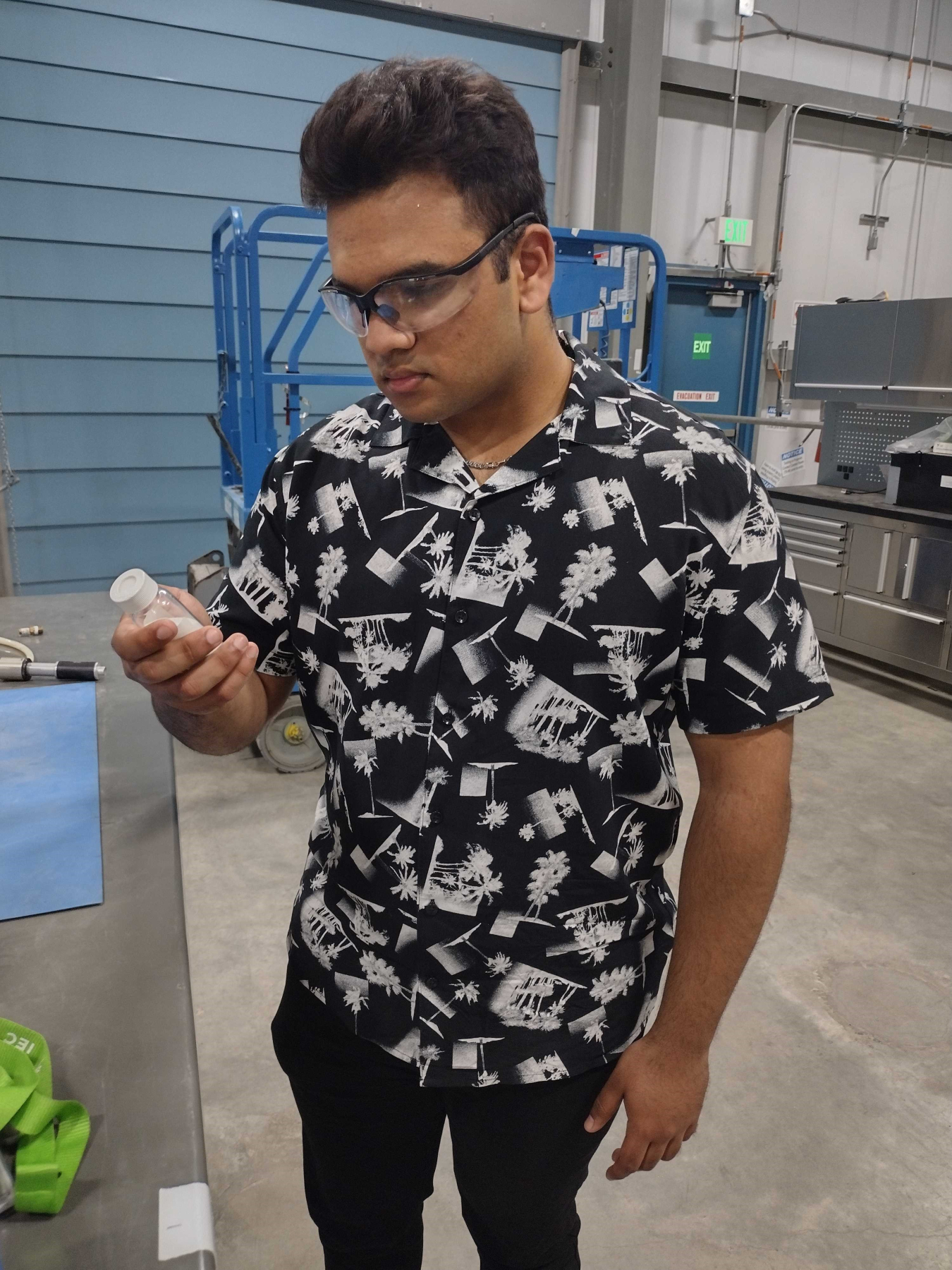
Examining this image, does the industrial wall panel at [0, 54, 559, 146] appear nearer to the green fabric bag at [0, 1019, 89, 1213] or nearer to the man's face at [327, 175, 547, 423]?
the man's face at [327, 175, 547, 423]

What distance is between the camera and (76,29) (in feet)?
13.8

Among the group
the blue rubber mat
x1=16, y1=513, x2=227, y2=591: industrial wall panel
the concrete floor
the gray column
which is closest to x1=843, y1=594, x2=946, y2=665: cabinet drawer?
the concrete floor

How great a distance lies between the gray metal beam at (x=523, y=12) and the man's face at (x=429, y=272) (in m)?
4.94

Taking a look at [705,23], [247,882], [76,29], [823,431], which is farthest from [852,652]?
[76,29]

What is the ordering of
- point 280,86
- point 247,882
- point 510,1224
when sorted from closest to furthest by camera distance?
point 510,1224 < point 247,882 < point 280,86

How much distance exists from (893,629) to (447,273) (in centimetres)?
401

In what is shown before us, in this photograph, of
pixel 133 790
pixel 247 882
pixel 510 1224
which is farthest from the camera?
pixel 247 882

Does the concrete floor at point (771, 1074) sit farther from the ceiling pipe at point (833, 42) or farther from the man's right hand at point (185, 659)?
the ceiling pipe at point (833, 42)

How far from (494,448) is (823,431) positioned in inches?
182

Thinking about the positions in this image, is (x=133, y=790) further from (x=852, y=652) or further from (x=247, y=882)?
(x=852, y=652)

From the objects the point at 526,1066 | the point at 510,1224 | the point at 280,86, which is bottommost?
the point at 510,1224

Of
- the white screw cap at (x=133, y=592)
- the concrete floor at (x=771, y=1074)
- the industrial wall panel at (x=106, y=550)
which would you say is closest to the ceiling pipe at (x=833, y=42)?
the industrial wall panel at (x=106, y=550)

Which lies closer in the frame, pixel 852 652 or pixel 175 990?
pixel 175 990

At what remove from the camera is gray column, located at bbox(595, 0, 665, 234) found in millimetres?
5160
